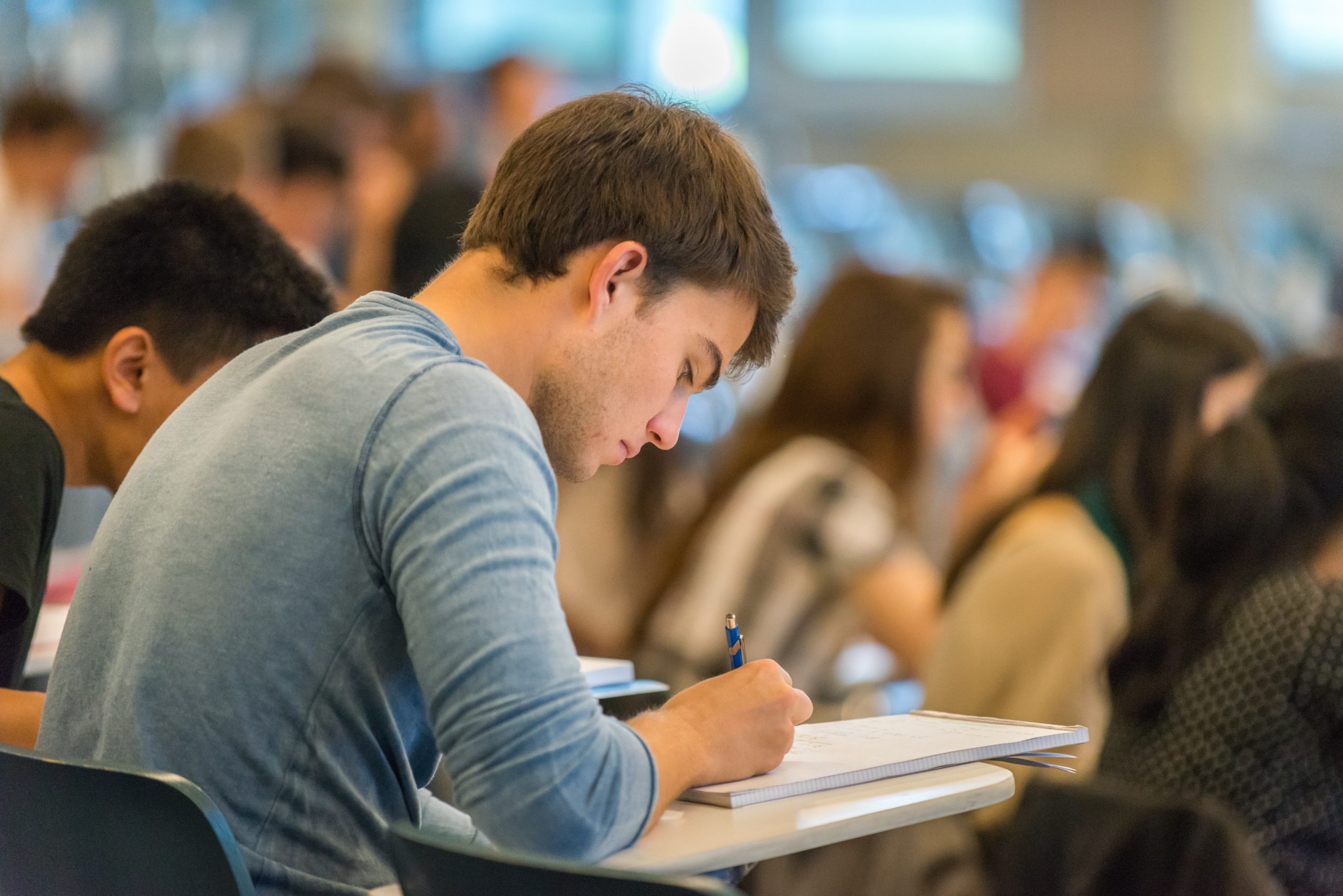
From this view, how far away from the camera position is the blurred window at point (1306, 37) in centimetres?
809

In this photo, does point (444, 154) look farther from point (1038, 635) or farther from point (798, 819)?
point (798, 819)

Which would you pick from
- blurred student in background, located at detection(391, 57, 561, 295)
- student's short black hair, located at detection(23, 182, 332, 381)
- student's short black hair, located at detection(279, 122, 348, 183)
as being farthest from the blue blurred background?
student's short black hair, located at detection(23, 182, 332, 381)

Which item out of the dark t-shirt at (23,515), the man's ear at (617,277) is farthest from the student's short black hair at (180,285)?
the man's ear at (617,277)

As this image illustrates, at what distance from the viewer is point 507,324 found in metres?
1.14

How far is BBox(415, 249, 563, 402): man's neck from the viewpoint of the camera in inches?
44.9

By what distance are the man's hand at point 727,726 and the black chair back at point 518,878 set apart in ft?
0.68

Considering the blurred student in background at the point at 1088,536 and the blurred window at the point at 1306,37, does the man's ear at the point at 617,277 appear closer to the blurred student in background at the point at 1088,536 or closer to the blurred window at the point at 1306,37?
the blurred student in background at the point at 1088,536

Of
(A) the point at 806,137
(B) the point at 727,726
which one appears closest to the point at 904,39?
(A) the point at 806,137

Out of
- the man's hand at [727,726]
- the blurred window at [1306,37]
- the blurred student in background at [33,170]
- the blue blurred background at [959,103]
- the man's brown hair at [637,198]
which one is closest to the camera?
the man's hand at [727,726]

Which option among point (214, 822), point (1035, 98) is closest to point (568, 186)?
point (214, 822)

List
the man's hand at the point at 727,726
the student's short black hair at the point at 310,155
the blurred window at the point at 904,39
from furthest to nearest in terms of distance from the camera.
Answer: the blurred window at the point at 904,39 → the student's short black hair at the point at 310,155 → the man's hand at the point at 727,726

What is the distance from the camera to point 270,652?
3.20 ft

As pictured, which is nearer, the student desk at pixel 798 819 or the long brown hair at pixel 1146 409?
the student desk at pixel 798 819

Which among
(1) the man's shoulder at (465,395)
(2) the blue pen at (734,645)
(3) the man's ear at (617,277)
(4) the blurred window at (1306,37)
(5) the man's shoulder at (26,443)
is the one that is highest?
(4) the blurred window at (1306,37)
